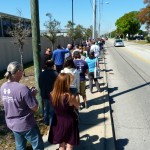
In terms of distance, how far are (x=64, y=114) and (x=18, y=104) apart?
75 cm

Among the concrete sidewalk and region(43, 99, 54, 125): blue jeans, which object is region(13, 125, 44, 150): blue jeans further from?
region(43, 99, 54, 125): blue jeans

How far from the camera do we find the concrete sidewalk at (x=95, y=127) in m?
5.21

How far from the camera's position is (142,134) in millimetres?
6004

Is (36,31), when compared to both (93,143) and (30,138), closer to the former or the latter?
(93,143)

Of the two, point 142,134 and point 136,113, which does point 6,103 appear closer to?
point 142,134

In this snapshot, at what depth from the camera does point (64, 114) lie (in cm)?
399

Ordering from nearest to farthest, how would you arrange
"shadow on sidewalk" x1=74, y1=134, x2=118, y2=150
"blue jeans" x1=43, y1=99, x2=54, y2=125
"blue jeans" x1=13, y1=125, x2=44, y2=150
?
"blue jeans" x1=13, y1=125, x2=44, y2=150 < "shadow on sidewalk" x1=74, y1=134, x2=118, y2=150 < "blue jeans" x1=43, y1=99, x2=54, y2=125

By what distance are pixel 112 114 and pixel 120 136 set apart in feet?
5.24

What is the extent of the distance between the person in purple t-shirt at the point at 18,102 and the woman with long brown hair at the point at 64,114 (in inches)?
14.1

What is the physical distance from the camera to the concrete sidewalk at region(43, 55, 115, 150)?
17.1 ft

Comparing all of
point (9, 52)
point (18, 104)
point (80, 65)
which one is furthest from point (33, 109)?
point (9, 52)

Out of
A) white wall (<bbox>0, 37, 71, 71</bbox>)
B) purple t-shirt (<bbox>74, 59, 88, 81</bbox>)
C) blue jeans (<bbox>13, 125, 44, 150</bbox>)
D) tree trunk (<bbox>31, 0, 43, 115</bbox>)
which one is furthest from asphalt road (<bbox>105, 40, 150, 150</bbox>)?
white wall (<bbox>0, 37, 71, 71</bbox>)

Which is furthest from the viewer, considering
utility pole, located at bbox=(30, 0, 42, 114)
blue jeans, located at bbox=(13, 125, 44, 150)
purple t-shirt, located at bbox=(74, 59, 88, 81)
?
purple t-shirt, located at bbox=(74, 59, 88, 81)

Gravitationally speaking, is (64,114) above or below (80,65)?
below
